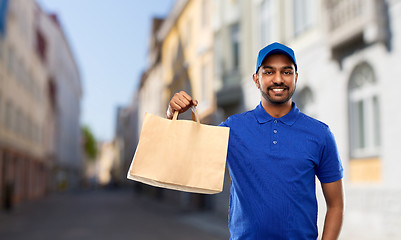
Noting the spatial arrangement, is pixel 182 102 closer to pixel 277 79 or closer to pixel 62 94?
pixel 277 79

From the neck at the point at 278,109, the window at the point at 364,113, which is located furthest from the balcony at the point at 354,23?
the neck at the point at 278,109

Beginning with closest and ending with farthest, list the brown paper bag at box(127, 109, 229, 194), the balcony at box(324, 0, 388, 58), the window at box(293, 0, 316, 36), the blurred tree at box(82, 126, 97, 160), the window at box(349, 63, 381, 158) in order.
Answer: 1. the brown paper bag at box(127, 109, 229, 194)
2. the balcony at box(324, 0, 388, 58)
3. the window at box(349, 63, 381, 158)
4. the window at box(293, 0, 316, 36)
5. the blurred tree at box(82, 126, 97, 160)

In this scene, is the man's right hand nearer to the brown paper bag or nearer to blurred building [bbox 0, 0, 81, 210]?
the brown paper bag

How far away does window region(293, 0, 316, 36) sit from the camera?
1619 cm

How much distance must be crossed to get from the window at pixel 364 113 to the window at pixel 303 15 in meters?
2.92

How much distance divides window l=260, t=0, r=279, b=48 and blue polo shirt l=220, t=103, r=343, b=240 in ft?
53.7

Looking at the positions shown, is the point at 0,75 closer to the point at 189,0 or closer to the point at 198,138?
the point at 189,0

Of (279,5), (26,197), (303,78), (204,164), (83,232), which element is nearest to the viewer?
(204,164)

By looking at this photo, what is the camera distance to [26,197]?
4103 centimetres

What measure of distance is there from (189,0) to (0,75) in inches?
449

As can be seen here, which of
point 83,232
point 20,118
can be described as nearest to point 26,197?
point 20,118

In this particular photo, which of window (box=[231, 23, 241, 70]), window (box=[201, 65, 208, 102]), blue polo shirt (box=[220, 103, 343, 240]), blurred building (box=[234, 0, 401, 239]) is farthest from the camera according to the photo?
window (box=[201, 65, 208, 102])

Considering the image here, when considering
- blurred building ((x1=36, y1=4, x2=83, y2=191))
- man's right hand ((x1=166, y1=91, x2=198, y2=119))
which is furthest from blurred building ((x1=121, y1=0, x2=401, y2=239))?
blurred building ((x1=36, y1=4, x2=83, y2=191))

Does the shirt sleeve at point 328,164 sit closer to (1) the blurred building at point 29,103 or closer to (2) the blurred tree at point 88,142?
(1) the blurred building at point 29,103
